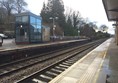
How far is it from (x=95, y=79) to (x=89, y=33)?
108077mm

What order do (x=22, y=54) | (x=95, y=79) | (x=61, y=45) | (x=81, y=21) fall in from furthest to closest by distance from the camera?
1. (x=81, y=21)
2. (x=61, y=45)
3. (x=22, y=54)
4. (x=95, y=79)

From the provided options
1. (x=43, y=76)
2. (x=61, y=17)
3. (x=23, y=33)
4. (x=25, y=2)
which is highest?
(x=25, y=2)

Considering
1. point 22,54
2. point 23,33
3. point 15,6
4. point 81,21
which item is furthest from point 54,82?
point 81,21

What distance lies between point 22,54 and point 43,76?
9.32 metres

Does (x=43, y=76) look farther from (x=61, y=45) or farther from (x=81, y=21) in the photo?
(x=81, y=21)

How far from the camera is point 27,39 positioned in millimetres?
32406

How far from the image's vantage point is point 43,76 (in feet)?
38.2

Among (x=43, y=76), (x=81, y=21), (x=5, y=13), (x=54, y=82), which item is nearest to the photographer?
(x=54, y=82)

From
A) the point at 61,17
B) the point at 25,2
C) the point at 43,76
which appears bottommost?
the point at 43,76

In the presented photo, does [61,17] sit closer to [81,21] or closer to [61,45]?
[81,21]

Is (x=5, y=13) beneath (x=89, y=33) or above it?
above

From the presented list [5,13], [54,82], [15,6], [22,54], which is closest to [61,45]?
[22,54]

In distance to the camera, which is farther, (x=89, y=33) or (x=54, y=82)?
(x=89, y=33)

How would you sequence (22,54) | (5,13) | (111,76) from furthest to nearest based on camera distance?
(5,13)
(22,54)
(111,76)
